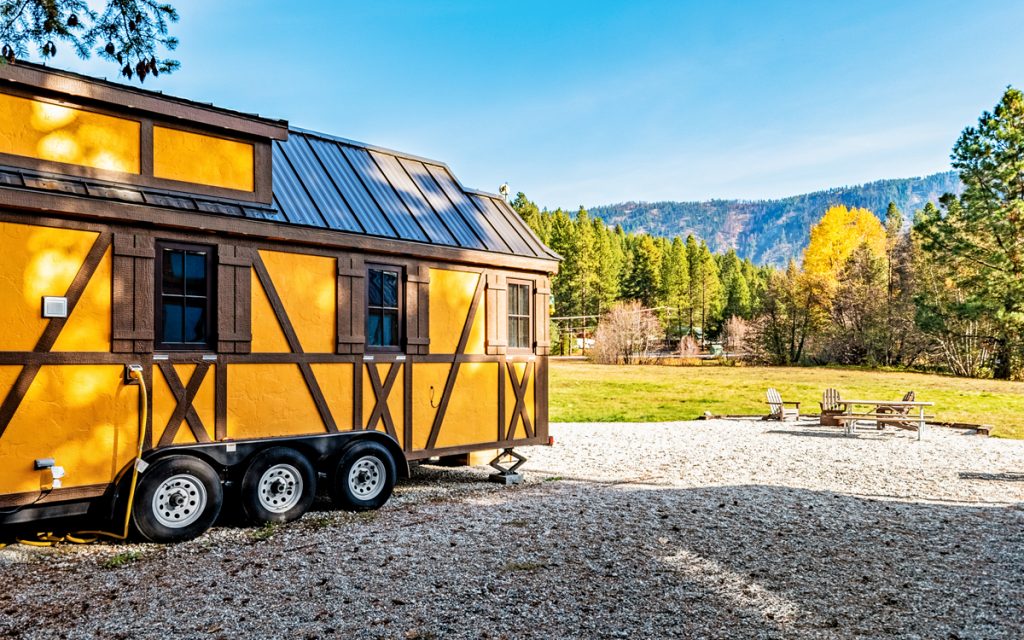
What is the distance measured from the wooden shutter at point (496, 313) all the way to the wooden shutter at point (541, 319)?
25.2 inches

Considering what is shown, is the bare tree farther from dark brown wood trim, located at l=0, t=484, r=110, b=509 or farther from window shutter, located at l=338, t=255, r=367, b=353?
dark brown wood trim, located at l=0, t=484, r=110, b=509

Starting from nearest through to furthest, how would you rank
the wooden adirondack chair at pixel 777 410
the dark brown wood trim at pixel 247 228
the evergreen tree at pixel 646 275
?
the dark brown wood trim at pixel 247 228 → the wooden adirondack chair at pixel 777 410 → the evergreen tree at pixel 646 275

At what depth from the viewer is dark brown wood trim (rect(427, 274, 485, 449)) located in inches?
417

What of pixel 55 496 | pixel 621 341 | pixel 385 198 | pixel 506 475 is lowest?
pixel 506 475

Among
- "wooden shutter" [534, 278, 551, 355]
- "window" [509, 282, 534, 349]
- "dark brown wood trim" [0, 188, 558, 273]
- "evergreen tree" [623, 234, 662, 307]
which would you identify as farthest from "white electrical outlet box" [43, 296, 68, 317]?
"evergreen tree" [623, 234, 662, 307]

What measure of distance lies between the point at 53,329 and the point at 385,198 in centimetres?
479

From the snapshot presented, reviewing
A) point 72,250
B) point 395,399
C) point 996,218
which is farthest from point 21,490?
point 996,218

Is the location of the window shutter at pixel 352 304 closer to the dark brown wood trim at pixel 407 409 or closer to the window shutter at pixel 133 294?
the dark brown wood trim at pixel 407 409

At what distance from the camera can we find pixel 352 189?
34.8 feet

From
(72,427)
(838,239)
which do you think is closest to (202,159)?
(72,427)

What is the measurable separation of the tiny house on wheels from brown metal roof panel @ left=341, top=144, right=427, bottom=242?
0.15 ft

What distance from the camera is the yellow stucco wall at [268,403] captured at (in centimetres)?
862

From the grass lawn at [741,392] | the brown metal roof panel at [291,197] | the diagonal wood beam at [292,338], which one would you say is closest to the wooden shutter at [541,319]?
the diagonal wood beam at [292,338]

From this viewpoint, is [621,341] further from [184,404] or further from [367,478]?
[184,404]
